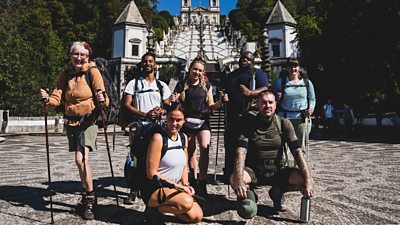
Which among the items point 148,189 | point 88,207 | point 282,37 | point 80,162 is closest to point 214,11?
point 282,37

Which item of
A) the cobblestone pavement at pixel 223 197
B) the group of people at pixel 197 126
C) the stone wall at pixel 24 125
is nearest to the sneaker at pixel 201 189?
the group of people at pixel 197 126

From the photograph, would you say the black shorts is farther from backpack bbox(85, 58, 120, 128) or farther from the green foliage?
the green foliage

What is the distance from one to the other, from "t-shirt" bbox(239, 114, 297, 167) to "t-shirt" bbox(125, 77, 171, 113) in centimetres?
131

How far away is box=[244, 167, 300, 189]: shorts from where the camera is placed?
375 cm

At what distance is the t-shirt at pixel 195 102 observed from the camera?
4.65 meters

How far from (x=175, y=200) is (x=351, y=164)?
18.6ft

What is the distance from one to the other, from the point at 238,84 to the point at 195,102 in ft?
2.24

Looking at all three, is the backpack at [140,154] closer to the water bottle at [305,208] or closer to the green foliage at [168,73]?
the water bottle at [305,208]

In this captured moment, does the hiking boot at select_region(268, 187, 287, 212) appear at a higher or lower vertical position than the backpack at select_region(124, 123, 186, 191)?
lower

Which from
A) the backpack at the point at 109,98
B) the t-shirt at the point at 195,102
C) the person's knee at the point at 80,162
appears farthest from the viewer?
the t-shirt at the point at 195,102

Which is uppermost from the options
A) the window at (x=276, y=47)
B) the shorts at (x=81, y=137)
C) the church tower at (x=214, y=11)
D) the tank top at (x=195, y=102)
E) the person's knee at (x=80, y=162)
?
the church tower at (x=214, y=11)

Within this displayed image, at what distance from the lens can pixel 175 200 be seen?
10.7 feet

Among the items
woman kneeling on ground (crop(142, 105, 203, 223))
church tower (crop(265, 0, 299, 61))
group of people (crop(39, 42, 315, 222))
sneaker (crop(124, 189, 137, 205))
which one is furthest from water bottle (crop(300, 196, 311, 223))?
church tower (crop(265, 0, 299, 61))

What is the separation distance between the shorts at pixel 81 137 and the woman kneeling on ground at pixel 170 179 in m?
1.06
